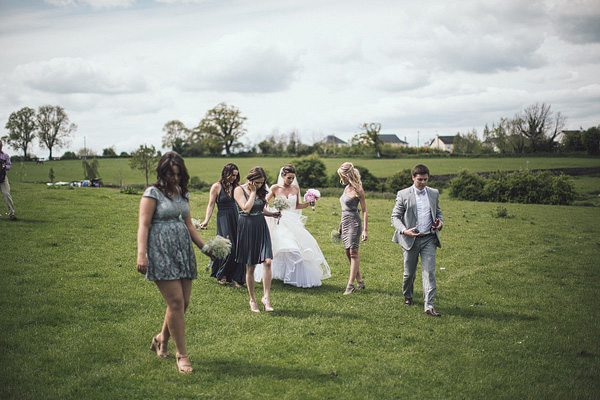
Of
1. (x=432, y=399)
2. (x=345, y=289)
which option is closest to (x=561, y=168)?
(x=345, y=289)

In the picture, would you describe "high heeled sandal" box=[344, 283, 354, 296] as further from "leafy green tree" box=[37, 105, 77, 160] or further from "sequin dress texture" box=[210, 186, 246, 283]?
"leafy green tree" box=[37, 105, 77, 160]

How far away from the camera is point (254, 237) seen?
308 inches

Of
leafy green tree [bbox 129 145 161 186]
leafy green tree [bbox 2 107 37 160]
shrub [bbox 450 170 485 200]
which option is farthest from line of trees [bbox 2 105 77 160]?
shrub [bbox 450 170 485 200]

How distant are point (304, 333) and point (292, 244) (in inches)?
106

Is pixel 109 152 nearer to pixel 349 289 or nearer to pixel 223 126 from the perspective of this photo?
pixel 223 126

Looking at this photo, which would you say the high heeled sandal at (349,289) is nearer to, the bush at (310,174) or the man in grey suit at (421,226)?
A: the man in grey suit at (421,226)

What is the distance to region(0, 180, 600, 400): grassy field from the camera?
524 centimetres

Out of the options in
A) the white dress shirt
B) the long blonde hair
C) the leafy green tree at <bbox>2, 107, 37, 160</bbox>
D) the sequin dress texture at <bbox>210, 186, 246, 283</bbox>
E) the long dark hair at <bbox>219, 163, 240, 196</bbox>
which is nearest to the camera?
the white dress shirt

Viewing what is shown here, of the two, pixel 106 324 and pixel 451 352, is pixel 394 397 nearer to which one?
pixel 451 352

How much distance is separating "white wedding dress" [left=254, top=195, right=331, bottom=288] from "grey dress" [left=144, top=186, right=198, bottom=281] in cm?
432

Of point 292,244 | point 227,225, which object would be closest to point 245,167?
point 227,225

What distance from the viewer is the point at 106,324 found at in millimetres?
6953

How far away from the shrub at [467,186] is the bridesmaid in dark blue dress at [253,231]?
32.6 metres

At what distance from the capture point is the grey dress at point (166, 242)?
16.5ft
